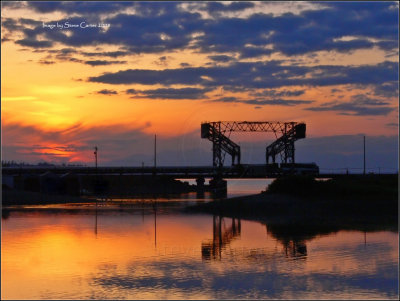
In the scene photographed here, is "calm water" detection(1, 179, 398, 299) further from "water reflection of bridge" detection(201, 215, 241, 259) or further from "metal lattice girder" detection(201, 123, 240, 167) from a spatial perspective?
"metal lattice girder" detection(201, 123, 240, 167)

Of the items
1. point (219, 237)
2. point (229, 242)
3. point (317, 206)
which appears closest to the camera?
point (229, 242)

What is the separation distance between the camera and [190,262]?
3638 centimetres

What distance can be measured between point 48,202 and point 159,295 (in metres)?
67.8

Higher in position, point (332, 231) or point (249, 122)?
point (249, 122)

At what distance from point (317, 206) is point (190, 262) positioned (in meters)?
34.9

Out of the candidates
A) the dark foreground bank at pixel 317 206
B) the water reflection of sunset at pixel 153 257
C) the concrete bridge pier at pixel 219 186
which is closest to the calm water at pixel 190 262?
the water reflection of sunset at pixel 153 257

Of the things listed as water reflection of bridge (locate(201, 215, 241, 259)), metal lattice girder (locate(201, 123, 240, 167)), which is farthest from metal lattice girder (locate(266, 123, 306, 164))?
water reflection of bridge (locate(201, 215, 241, 259))

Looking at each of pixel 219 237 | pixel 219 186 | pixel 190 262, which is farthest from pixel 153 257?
pixel 219 186

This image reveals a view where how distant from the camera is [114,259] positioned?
122 feet

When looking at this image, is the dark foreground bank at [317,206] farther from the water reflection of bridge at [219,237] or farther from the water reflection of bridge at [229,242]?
the water reflection of bridge at [229,242]

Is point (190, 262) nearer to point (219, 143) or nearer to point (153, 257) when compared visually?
point (153, 257)

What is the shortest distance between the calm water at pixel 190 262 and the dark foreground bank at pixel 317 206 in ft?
21.8

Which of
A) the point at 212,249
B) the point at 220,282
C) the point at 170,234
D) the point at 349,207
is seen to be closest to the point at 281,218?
the point at 349,207

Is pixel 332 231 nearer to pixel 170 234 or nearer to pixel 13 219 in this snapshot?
pixel 170 234
